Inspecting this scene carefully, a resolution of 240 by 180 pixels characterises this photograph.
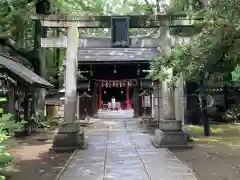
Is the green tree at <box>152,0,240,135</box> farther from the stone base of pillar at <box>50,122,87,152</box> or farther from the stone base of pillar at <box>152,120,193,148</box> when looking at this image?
the stone base of pillar at <box>50,122,87,152</box>

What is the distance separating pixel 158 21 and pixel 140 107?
16.8 m

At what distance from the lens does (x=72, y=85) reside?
544 inches

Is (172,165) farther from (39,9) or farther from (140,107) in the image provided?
(140,107)

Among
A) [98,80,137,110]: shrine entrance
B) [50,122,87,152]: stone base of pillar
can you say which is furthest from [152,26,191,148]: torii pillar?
[98,80,137,110]: shrine entrance

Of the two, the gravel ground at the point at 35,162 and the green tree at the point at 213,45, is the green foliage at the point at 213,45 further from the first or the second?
the gravel ground at the point at 35,162

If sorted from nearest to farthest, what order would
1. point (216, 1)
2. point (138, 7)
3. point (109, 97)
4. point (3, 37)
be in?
point (216, 1), point (3, 37), point (138, 7), point (109, 97)

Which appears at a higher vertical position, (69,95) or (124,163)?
(69,95)

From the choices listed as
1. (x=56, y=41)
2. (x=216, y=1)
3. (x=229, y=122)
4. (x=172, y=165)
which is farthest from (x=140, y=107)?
(x=216, y=1)

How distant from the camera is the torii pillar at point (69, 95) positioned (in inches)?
527

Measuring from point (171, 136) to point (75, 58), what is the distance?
4.74 m

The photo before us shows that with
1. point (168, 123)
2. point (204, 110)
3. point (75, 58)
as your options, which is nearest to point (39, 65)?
point (75, 58)

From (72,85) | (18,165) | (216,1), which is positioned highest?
(216,1)

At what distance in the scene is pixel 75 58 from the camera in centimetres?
1388

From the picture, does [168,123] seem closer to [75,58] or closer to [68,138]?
[68,138]
